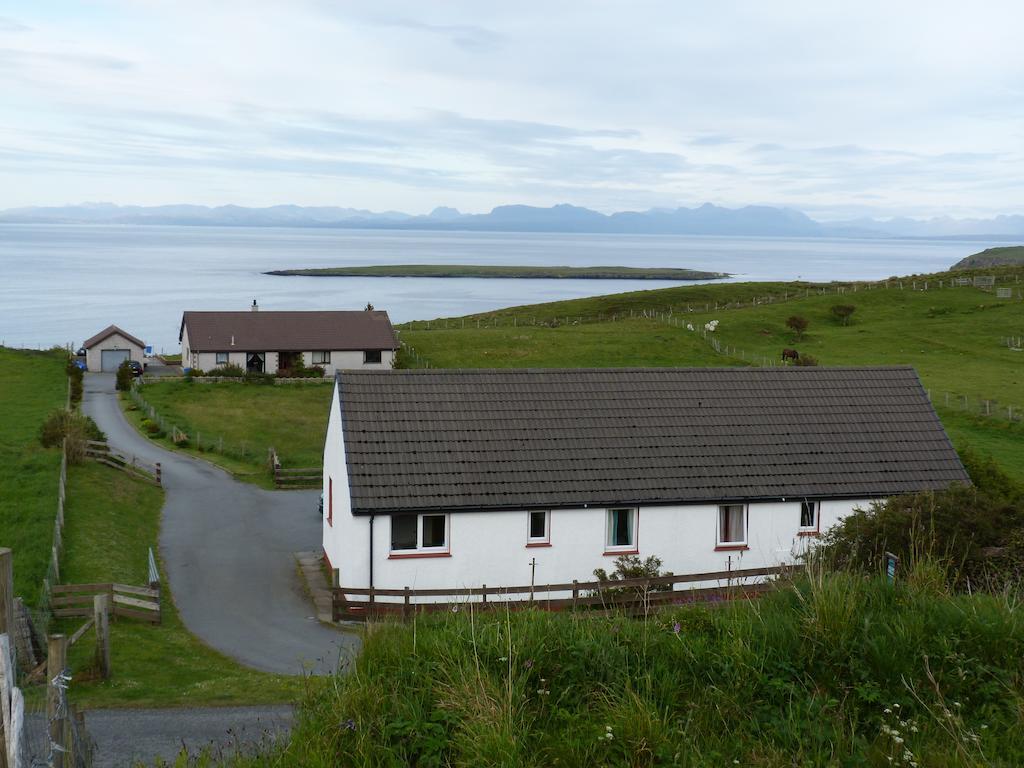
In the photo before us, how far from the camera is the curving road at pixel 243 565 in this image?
21438 millimetres

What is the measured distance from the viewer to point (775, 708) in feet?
27.1

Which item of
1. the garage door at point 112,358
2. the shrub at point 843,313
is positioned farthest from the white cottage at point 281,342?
the shrub at point 843,313

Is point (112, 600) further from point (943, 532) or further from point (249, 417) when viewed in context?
point (249, 417)

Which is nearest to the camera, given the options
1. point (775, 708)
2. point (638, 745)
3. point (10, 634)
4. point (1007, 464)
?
point (10, 634)

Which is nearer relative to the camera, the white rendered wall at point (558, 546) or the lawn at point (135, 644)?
the lawn at point (135, 644)

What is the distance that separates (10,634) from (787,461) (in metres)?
22.6

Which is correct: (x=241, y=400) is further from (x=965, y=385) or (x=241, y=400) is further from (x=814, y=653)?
(x=814, y=653)

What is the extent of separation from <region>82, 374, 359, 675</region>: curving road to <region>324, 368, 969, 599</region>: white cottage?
180 centimetres

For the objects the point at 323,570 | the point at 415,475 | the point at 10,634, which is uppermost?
the point at 10,634

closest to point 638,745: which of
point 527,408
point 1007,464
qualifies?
point 527,408

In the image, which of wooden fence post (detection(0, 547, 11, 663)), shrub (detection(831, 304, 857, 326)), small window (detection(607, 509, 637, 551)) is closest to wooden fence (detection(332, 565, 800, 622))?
small window (detection(607, 509, 637, 551))

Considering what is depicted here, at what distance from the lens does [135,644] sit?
66.2 feet

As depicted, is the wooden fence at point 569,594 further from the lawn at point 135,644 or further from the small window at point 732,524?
the lawn at point 135,644

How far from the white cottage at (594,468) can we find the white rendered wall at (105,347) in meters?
51.4
